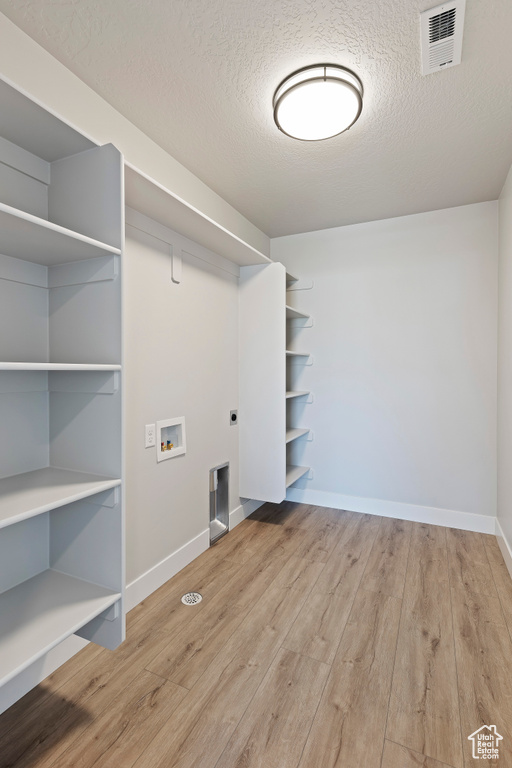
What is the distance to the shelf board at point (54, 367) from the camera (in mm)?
1022

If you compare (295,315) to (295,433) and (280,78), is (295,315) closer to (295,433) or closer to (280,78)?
(295,433)

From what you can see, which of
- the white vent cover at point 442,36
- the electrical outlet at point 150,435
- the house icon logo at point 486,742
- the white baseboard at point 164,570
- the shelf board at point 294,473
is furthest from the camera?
the shelf board at point 294,473

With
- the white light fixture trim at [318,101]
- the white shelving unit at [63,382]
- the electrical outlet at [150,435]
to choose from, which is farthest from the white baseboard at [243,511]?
the white light fixture trim at [318,101]

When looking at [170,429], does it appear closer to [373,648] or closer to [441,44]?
[373,648]

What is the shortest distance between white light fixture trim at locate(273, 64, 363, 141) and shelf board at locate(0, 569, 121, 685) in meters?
2.28

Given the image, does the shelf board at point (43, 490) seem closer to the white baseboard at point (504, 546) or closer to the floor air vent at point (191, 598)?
the floor air vent at point (191, 598)

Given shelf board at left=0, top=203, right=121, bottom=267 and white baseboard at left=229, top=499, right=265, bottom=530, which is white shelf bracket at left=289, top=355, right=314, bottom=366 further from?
shelf board at left=0, top=203, right=121, bottom=267

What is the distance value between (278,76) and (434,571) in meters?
2.96

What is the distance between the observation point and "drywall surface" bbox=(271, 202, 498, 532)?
3.05 meters

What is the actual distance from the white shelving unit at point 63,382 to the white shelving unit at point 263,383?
1783mm

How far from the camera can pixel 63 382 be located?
1506mm

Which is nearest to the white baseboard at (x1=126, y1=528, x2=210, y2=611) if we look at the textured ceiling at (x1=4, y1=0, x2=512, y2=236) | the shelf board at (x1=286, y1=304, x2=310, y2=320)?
the shelf board at (x1=286, y1=304, x2=310, y2=320)

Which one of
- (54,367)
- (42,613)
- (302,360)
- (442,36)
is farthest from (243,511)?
(442,36)

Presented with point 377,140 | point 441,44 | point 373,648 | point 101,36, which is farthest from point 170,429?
point 441,44
